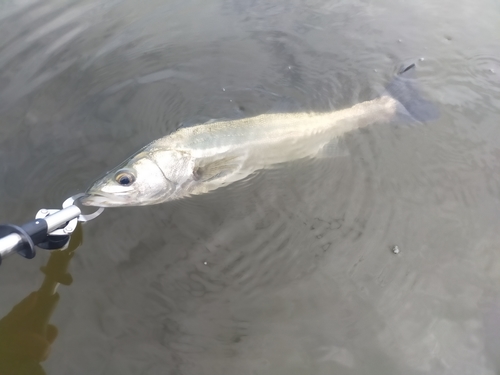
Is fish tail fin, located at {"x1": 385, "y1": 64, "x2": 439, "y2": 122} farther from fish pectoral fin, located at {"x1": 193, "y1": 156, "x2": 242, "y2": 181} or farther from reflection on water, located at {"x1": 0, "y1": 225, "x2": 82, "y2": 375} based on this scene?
reflection on water, located at {"x1": 0, "y1": 225, "x2": 82, "y2": 375}

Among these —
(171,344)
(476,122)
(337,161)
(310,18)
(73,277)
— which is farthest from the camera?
(310,18)

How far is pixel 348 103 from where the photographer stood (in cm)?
551

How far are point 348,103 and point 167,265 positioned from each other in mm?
3332

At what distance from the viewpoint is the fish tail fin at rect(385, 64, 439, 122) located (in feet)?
16.6

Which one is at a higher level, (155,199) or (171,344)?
(155,199)

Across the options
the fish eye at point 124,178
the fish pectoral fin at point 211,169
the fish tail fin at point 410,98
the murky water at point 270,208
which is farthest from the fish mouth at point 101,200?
the fish tail fin at point 410,98

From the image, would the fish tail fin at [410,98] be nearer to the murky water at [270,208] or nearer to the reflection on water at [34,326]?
the murky water at [270,208]

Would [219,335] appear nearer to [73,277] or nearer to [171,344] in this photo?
[171,344]

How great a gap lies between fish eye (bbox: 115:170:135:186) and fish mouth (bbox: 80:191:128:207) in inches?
6.1

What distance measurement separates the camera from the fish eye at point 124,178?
3.94 meters

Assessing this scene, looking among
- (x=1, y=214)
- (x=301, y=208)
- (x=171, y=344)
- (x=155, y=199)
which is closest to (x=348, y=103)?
(x=301, y=208)

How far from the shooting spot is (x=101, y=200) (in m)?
3.81

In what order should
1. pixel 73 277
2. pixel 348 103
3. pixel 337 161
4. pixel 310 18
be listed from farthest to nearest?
pixel 310 18 → pixel 348 103 → pixel 337 161 → pixel 73 277

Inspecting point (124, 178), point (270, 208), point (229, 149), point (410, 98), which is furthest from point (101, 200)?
point (410, 98)
